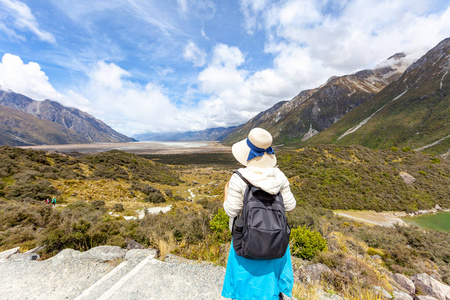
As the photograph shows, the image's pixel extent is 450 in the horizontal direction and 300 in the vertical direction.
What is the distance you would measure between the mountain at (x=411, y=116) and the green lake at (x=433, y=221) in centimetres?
6696

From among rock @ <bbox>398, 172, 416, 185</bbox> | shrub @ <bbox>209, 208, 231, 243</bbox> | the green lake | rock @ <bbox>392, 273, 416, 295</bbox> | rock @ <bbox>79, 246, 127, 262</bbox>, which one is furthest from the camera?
rock @ <bbox>398, 172, 416, 185</bbox>

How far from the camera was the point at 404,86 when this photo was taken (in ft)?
382

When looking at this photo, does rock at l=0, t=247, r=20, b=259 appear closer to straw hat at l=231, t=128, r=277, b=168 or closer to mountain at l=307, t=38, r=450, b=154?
straw hat at l=231, t=128, r=277, b=168

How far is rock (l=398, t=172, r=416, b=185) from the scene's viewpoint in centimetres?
2157

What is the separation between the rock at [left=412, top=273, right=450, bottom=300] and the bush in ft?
7.78

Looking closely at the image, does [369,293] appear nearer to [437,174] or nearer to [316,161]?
[316,161]

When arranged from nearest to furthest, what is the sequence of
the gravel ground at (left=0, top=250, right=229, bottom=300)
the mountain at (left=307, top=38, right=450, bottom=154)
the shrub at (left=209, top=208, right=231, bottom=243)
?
1. the gravel ground at (left=0, top=250, right=229, bottom=300)
2. the shrub at (left=209, top=208, right=231, bottom=243)
3. the mountain at (left=307, top=38, right=450, bottom=154)

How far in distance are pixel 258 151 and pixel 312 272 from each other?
416 centimetres

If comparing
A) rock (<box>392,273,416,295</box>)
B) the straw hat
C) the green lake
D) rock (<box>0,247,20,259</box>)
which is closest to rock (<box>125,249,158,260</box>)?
rock (<box>0,247,20,259</box>)

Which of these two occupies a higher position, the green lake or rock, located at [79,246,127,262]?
rock, located at [79,246,127,262]

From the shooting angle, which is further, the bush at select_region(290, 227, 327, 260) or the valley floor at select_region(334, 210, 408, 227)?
the valley floor at select_region(334, 210, 408, 227)

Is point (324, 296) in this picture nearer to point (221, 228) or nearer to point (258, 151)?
point (221, 228)

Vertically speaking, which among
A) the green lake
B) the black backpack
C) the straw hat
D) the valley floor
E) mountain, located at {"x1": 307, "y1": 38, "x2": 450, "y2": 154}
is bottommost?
the green lake

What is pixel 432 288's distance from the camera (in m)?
4.64
